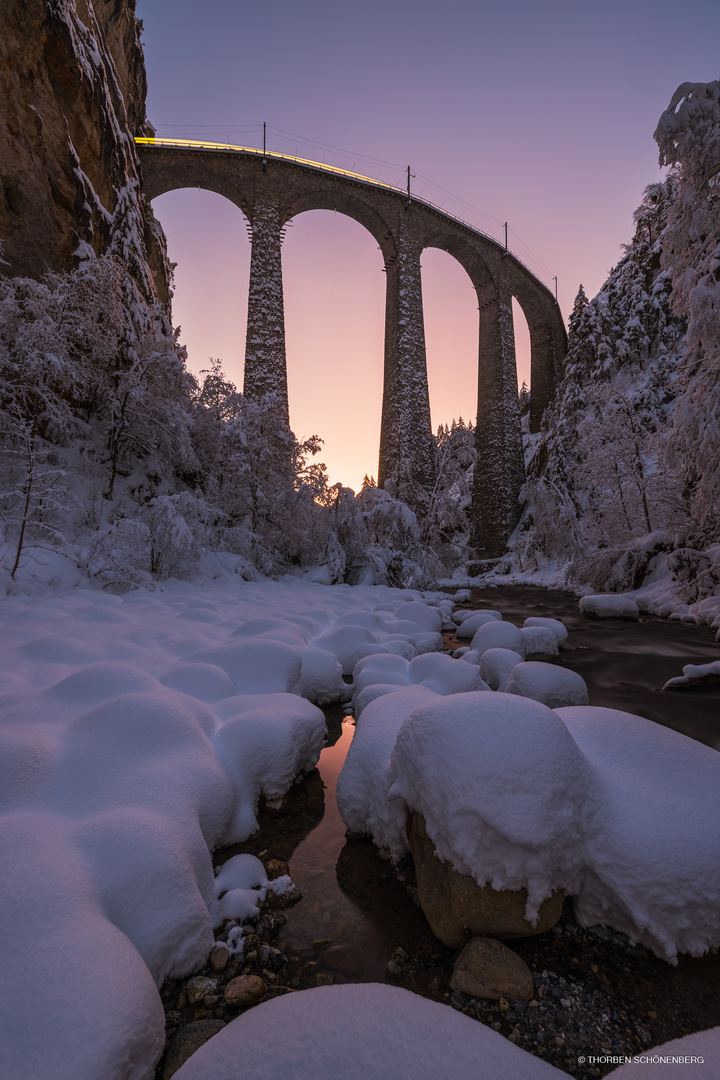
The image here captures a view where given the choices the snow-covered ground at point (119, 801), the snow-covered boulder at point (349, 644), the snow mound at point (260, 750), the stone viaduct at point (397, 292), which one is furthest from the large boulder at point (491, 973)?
the stone viaduct at point (397, 292)

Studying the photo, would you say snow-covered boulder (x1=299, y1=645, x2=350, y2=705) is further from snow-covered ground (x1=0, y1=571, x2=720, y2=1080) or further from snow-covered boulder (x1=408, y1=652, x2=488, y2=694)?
snow-covered ground (x1=0, y1=571, x2=720, y2=1080)

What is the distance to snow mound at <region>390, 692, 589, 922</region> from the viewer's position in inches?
51.5

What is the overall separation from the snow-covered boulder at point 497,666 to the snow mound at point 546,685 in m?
0.33

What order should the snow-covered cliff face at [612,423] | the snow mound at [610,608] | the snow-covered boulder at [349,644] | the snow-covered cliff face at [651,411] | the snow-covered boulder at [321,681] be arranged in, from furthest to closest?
the snow-covered cliff face at [612,423], the snow mound at [610,608], the snow-covered cliff face at [651,411], the snow-covered boulder at [349,644], the snow-covered boulder at [321,681]

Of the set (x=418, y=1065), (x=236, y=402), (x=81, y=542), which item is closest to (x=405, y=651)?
(x=418, y=1065)

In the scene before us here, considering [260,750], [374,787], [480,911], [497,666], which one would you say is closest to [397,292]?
[497,666]

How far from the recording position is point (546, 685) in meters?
2.89

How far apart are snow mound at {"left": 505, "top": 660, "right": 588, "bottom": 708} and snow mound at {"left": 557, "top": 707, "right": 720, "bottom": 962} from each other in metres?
1.25

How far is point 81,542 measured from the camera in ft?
17.8

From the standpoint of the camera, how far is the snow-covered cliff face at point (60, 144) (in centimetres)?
560

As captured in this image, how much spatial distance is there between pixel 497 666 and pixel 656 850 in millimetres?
2101

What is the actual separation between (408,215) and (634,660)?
1836 centimetres

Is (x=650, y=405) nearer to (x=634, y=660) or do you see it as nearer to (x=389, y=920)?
(x=634, y=660)

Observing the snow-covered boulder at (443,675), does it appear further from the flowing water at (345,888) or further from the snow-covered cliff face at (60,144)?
the snow-covered cliff face at (60,144)
